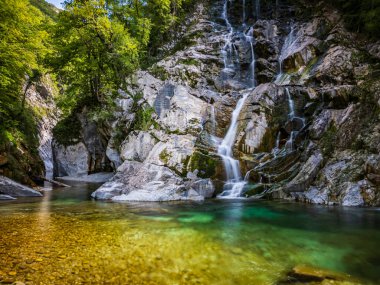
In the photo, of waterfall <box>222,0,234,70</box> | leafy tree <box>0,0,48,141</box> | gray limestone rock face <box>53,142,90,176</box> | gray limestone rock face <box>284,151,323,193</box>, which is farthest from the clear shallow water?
waterfall <box>222,0,234,70</box>

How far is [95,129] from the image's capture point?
20750 mm

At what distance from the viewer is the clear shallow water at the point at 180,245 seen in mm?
3703

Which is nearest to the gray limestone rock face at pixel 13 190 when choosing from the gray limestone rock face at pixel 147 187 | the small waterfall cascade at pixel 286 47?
the gray limestone rock face at pixel 147 187

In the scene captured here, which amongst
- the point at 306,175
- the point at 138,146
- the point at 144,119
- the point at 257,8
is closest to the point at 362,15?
the point at 257,8

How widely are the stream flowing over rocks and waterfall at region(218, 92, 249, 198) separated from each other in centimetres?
5

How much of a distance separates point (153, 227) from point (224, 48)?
17.4m

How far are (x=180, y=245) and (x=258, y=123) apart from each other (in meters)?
9.36

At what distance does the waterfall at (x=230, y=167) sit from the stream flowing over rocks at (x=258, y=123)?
54 millimetres

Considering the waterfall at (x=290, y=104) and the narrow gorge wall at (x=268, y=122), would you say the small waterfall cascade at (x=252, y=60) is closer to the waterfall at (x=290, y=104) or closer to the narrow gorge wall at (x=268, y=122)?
the narrow gorge wall at (x=268, y=122)

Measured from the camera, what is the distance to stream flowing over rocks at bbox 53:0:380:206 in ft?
35.1

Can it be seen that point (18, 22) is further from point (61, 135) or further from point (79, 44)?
point (61, 135)

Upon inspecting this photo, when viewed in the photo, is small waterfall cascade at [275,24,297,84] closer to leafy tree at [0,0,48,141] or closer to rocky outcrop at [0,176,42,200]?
leafy tree at [0,0,48,141]

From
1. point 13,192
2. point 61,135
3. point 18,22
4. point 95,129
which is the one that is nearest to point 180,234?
point 13,192

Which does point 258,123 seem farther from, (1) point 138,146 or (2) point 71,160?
(2) point 71,160
